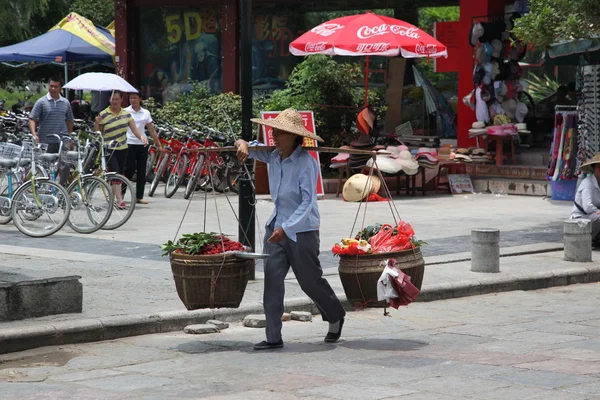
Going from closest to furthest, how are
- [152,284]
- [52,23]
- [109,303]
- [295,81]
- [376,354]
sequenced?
[376,354] < [109,303] < [152,284] < [295,81] < [52,23]

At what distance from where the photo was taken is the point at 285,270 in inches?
324

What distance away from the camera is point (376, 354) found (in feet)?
26.2

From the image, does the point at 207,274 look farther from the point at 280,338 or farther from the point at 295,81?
the point at 295,81

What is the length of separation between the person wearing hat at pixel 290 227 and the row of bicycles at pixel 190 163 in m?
10.4

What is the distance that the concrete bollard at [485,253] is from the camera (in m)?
11.6

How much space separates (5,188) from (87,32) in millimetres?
14643

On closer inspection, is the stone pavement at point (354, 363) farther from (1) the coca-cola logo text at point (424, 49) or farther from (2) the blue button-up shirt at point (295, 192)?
(1) the coca-cola logo text at point (424, 49)

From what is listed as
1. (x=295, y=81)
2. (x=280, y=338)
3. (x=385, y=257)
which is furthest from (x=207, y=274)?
(x=295, y=81)

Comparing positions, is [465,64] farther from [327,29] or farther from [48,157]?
[48,157]

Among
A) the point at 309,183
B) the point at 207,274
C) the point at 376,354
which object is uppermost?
the point at 309,183

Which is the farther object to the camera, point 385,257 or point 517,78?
point 517,78

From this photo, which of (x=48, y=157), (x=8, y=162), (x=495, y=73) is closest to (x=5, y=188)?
(x=8, y=162)

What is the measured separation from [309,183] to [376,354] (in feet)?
4.47

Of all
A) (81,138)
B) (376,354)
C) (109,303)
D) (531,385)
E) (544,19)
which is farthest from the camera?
(81,138)
